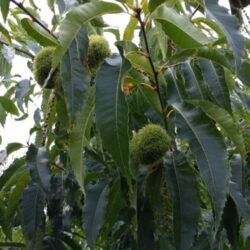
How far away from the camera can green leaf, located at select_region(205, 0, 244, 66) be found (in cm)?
93

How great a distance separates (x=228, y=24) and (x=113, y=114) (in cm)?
27

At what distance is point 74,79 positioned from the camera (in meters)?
1.01

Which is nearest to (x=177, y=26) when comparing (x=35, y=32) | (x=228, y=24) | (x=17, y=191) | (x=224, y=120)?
(x=228, y=24)

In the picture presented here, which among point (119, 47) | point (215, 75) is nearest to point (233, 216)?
point (215, 75)

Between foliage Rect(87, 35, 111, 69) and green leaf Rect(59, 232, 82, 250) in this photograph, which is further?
green leaf Rect(59, 232, 82, 250)

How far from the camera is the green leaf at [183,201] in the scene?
1.01m

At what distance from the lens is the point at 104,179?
1.34 meters

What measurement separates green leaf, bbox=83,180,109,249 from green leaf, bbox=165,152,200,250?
23 cm

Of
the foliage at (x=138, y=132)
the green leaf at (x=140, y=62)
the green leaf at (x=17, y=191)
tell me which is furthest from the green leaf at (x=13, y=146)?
the green leaf at (x=140, y=62)

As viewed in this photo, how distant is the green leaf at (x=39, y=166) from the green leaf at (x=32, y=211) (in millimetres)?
72

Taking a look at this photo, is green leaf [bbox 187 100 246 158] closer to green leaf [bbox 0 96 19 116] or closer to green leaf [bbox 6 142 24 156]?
green leaf [bbox 6 142 24 156]

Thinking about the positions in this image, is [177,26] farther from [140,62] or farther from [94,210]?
[94,210]

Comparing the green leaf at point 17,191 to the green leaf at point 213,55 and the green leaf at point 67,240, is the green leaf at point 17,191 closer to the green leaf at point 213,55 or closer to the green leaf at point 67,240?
the green leaf at point 67,240

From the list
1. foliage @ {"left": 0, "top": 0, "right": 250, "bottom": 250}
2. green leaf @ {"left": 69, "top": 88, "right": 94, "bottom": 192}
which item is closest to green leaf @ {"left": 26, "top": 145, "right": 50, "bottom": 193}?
foliage @ {"left": 0, "top": 0, "right": 250, "bottom": 250}
